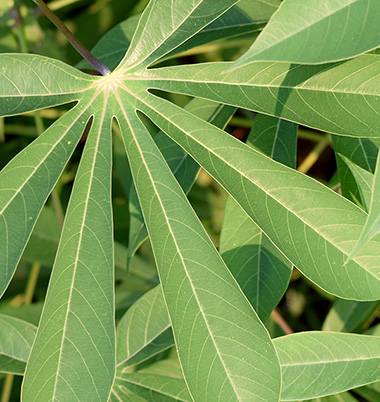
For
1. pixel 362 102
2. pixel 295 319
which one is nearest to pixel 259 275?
pixel 362 102

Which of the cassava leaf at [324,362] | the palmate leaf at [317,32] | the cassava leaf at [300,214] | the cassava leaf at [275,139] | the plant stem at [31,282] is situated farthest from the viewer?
the plant stem at [31,282]

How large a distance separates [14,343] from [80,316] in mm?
371

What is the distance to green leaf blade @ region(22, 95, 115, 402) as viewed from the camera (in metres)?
0.72

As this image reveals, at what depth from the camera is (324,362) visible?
2.75 ft

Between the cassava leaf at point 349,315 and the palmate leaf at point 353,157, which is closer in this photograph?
the palmate leaf at point 353,157

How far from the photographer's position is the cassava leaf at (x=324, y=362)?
0.84 metres

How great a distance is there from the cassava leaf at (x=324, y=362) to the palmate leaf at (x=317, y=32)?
45cm

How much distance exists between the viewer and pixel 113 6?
5.91ft

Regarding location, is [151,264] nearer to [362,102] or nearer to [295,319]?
[295,319]

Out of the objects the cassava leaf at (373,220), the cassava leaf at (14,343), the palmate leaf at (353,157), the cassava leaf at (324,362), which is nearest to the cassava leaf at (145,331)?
the cassava leaf at (14,343)

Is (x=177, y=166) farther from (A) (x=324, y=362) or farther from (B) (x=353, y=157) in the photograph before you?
(A) (x=324, y=362)

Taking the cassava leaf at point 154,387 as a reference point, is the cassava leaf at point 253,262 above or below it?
above

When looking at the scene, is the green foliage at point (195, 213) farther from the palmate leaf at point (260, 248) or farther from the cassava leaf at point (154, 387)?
the cassava leaf at point (154, 387)

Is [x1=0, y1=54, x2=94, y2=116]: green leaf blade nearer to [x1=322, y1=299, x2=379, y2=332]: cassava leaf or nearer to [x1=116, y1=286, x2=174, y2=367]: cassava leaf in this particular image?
[x1=116, y1=286, x2=174, y2=367]: cassava leaf
